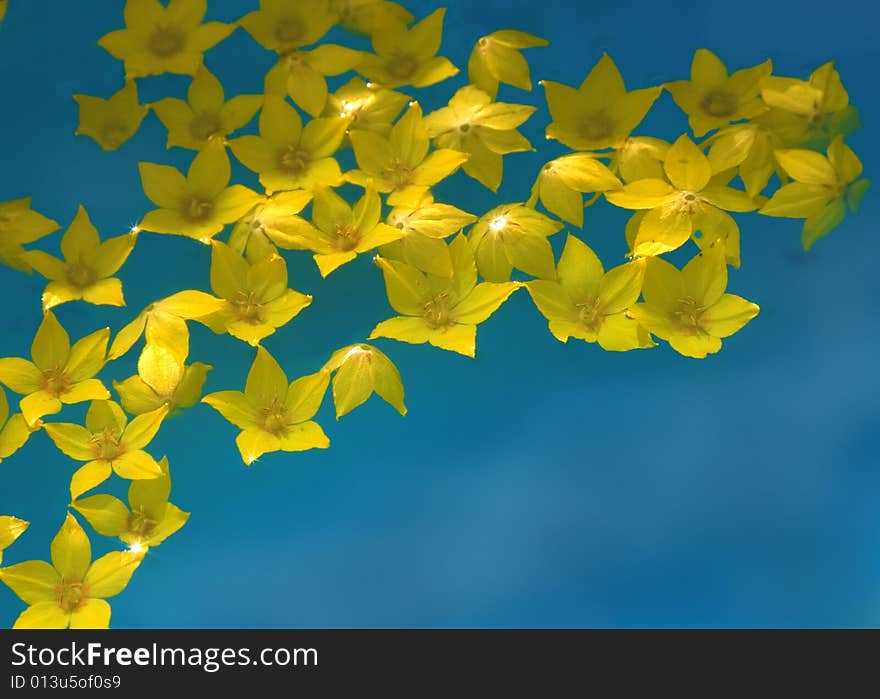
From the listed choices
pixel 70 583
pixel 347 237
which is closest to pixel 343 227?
pixel 347 237

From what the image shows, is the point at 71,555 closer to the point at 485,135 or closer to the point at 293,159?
the point at 293,159

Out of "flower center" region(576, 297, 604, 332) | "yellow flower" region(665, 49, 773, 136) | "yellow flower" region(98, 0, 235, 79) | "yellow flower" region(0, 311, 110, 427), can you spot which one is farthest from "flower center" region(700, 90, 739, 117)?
"yellow flower" region(0, 311, 110, 427)

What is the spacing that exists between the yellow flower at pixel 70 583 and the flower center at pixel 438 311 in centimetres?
28

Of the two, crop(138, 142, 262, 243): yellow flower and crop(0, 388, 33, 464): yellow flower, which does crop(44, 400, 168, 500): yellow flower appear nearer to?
crop(0, 388, 33, 464): yellow flower

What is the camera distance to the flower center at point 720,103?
0.80 m

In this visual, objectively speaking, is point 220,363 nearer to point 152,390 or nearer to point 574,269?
point 152,390

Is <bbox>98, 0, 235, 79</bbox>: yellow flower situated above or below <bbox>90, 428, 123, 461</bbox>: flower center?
above

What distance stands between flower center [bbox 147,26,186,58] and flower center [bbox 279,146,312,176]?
0.49ft

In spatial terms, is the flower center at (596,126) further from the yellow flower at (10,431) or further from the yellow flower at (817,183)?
the yellow flower at (10,431)

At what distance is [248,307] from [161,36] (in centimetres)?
29

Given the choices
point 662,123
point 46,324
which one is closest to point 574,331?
point 662,123

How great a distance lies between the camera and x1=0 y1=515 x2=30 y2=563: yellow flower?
70 centimetres

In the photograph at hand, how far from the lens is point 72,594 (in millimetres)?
677

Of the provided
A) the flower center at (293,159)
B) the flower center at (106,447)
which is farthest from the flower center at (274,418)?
the flower center at (293,159)
